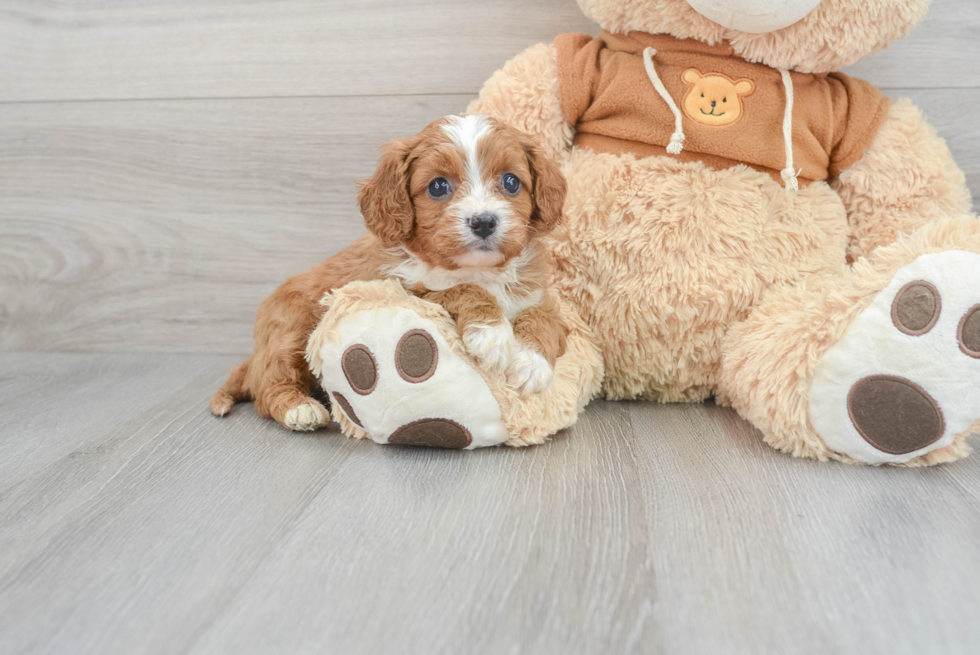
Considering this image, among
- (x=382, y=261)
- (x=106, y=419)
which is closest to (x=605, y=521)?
(x=382, y=261)

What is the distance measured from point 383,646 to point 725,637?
0.41 m

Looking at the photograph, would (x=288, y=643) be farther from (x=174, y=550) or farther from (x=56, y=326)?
(x=56, y=326)

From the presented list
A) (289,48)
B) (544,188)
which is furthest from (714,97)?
(289,48)

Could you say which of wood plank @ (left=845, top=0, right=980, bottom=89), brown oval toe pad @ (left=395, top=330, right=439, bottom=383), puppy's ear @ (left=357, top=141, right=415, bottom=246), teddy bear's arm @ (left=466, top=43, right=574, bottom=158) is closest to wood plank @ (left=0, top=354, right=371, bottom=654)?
brown oval toe pad @ (left=395, top=330, right=439, bottom=383)

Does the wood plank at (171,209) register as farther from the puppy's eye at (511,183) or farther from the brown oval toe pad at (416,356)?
the brown oval toe pad at (416,356)

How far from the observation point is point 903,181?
1.58 m

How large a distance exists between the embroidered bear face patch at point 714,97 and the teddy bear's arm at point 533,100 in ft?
0.94

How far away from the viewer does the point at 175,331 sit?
7.43ft

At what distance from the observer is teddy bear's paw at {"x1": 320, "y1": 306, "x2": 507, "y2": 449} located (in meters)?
1.29

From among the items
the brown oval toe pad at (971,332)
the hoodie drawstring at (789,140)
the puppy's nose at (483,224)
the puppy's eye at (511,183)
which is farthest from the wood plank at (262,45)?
the brown oval toe pad at (971,332)

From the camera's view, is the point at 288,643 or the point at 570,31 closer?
the point at 288,643

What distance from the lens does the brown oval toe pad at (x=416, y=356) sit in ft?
4.22

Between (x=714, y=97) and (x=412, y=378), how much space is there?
0.89 metres

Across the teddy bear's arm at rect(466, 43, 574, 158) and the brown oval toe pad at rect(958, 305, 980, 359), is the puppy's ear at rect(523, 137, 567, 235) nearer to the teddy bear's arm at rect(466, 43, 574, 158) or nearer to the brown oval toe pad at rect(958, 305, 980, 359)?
the teddy bear's arm at rect(466, 43, 574, 158)
